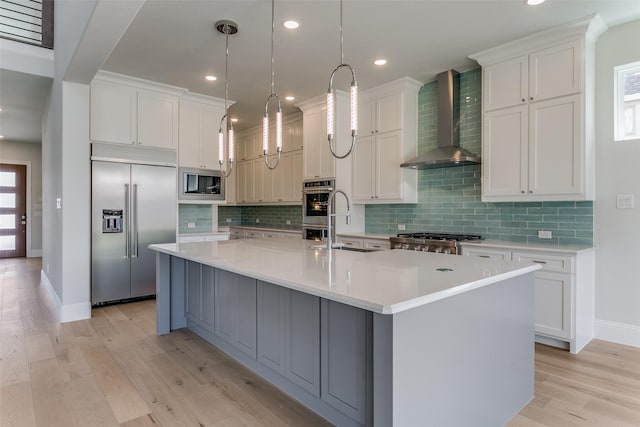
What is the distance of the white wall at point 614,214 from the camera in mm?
3229

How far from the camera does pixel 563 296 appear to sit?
3.09 meters

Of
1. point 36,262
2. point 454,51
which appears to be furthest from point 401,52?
point 36,262

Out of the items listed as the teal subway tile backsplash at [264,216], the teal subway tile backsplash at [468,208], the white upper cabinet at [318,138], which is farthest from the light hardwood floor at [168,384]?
the teal subway tile backsplash at [264,216]

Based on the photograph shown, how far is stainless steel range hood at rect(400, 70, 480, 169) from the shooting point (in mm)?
4106

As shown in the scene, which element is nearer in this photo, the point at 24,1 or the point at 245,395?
the point at 245,395

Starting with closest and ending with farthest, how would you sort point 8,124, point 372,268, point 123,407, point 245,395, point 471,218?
point 372,268, point 123,407, point 245,395, point 471,218, point 8,124

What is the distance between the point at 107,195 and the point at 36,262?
5.02m

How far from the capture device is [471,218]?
4.25m

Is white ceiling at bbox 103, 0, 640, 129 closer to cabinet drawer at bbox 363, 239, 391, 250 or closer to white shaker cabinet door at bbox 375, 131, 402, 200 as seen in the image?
Answer: white shaker cabinet door at bbox 375, 131, 402, 200

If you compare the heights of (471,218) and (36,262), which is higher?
(471,218)

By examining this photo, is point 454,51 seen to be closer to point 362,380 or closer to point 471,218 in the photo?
point 471,218

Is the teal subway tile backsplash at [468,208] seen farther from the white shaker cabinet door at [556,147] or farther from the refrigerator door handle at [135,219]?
the refrigerator door handle at [135,219]

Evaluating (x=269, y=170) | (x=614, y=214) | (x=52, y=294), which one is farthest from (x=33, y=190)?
(x=614, y=214)

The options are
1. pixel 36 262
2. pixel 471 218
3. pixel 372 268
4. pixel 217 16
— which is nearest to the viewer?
pixel 372 268
